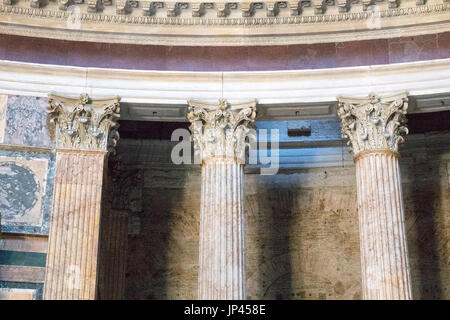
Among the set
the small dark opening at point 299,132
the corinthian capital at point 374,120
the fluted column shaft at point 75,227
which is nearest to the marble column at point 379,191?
the corinthian capital at point 374,120

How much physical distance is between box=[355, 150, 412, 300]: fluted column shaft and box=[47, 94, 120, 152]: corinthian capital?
6408 millimetres

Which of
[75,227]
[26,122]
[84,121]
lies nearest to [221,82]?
[84,121]

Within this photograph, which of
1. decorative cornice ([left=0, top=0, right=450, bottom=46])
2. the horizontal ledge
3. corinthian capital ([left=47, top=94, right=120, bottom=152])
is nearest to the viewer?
corinthian capital ([left=47, top=94, right=120, bottom=152])

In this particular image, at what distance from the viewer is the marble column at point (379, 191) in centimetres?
2216

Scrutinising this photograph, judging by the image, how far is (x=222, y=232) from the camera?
22766 millimetres

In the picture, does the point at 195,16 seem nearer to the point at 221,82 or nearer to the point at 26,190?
the point at 221,82

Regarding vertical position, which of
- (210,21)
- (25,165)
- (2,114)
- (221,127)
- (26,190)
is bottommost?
(26,190)

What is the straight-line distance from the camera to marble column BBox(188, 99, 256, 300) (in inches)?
882

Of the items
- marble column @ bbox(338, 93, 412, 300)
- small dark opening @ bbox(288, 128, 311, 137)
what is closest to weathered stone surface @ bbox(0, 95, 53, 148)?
marble column @ bbox(338, 93, 412, 300)

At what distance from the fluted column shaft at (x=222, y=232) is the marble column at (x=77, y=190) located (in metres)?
2.61

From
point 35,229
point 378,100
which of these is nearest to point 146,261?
point 35,229

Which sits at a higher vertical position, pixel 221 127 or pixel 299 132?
pixel 299 132

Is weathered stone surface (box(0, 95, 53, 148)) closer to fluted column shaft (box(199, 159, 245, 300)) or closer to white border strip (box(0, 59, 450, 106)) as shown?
white border strip (box(0, 59, 450, 106))

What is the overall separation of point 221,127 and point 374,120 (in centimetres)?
390
